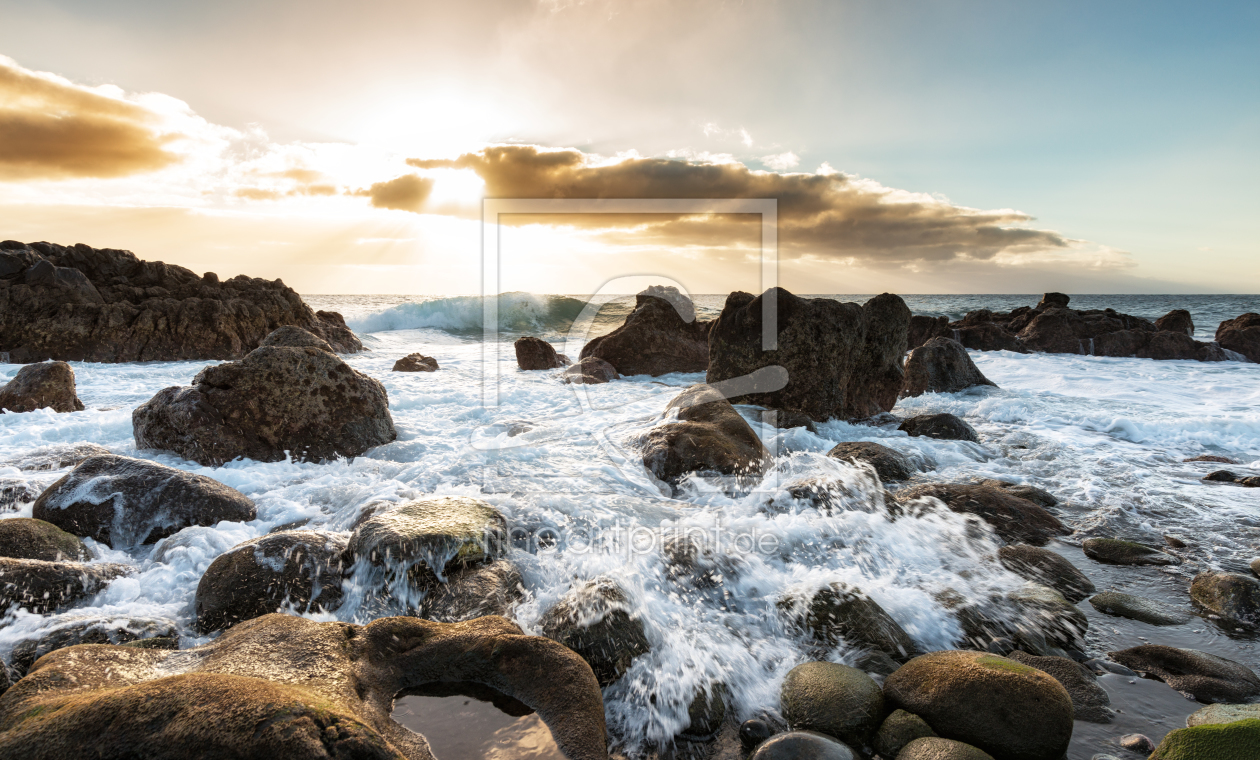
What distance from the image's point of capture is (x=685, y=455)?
5844mm

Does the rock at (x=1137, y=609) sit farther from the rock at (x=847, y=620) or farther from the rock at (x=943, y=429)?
the rock at (x=943, y=429)

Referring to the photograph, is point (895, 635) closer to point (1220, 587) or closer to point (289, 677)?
point (1220, 587)

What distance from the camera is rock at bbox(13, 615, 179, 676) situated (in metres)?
2.69

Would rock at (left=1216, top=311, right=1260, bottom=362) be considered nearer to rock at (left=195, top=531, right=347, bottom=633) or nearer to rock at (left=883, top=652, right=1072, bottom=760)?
rock at (left=883, top=652, right=1072, bottom=760)

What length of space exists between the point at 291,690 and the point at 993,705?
2.85 metres

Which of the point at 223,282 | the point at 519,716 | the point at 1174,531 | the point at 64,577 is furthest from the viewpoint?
the point at 223,282

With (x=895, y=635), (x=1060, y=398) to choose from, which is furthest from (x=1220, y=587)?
(x=1060, y=398)

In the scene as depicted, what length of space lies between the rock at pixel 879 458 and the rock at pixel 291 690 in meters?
4.60

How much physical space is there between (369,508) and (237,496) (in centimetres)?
104

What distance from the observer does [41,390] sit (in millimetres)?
7336

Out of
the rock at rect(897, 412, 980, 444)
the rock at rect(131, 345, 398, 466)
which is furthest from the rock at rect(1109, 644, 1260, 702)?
the rock at rect(131, 345, 398, 466)

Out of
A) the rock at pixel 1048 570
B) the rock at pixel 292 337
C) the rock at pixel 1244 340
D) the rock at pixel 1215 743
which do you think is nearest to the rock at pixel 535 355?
the rock at pixel 292 337

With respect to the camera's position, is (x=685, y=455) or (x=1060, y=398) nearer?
(x=685, y=455)

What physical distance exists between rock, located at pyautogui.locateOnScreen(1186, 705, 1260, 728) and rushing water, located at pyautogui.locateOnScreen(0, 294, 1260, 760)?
10 centimetres
